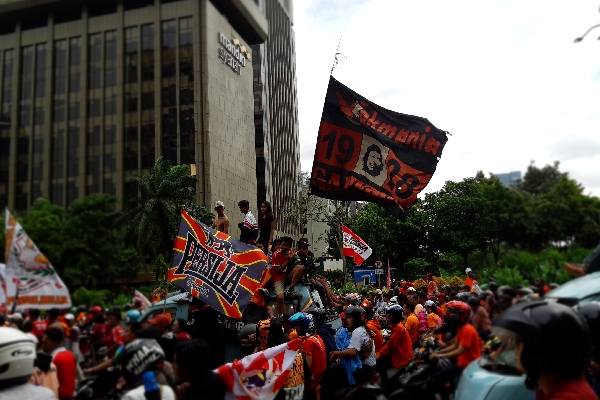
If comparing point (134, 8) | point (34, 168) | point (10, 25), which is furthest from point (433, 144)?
point (10, 25)

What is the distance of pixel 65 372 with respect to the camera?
4098mm

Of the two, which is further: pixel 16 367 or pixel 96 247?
pixel 96 247

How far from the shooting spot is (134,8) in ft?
185

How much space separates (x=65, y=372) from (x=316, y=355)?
2.46 m

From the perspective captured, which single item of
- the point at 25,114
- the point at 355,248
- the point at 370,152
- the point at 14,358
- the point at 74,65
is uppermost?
the point at 74,65

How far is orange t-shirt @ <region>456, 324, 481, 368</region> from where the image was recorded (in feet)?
14.0

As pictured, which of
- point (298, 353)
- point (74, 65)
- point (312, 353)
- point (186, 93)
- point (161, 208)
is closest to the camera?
point (298, 353)

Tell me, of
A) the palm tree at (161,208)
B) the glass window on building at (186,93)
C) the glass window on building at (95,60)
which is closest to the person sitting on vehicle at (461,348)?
the palm tree at (161,208)

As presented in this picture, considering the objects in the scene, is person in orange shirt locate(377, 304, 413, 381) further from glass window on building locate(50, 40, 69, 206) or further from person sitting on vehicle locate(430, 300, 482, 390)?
glass window on building locate(50, 40, 69, 206)

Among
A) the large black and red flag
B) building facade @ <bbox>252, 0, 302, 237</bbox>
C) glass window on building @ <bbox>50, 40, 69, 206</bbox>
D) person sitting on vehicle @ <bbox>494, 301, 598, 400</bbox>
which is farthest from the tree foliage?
building facade @ <bbox>252, 0, 302, 237</bbox>

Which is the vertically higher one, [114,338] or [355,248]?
[355,248]

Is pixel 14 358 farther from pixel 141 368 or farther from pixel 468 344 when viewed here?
pixel 468 344

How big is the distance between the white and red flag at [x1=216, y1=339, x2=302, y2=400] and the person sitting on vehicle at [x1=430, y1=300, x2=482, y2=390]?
1.33 m

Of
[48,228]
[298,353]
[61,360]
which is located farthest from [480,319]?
[48,228]
